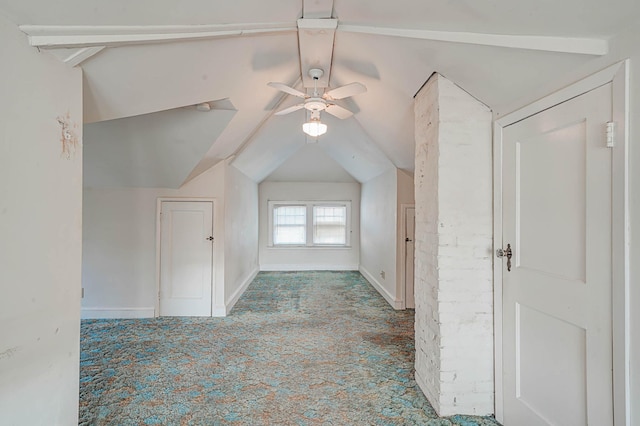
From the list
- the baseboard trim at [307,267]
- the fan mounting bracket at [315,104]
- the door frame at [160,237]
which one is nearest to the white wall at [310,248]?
the baseboard trim at [307,267]

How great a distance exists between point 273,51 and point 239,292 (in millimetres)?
3986

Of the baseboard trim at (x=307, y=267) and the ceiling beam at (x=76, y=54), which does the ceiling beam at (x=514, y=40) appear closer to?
the ceiling beam at (x=76, y=54)

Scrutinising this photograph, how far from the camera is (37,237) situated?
1410mm

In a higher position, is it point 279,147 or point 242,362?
point 279,147

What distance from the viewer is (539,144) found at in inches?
70.2

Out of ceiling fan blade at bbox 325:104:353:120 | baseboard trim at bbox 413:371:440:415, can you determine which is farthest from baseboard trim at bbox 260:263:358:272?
ceiling fan blade at bbox 325:104:353:120

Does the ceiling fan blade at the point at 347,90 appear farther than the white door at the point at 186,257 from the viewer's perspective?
No

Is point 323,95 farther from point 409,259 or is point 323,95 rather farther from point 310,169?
point 310,169

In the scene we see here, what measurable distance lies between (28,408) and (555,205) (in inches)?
106

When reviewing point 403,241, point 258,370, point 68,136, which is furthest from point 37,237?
point 403,241

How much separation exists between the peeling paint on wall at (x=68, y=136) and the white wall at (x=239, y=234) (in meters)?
2.82

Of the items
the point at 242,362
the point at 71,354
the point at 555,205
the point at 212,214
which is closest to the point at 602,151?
the point at 555,205

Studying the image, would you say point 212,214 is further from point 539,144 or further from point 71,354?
point 539,144

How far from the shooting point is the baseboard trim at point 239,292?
4.53m
